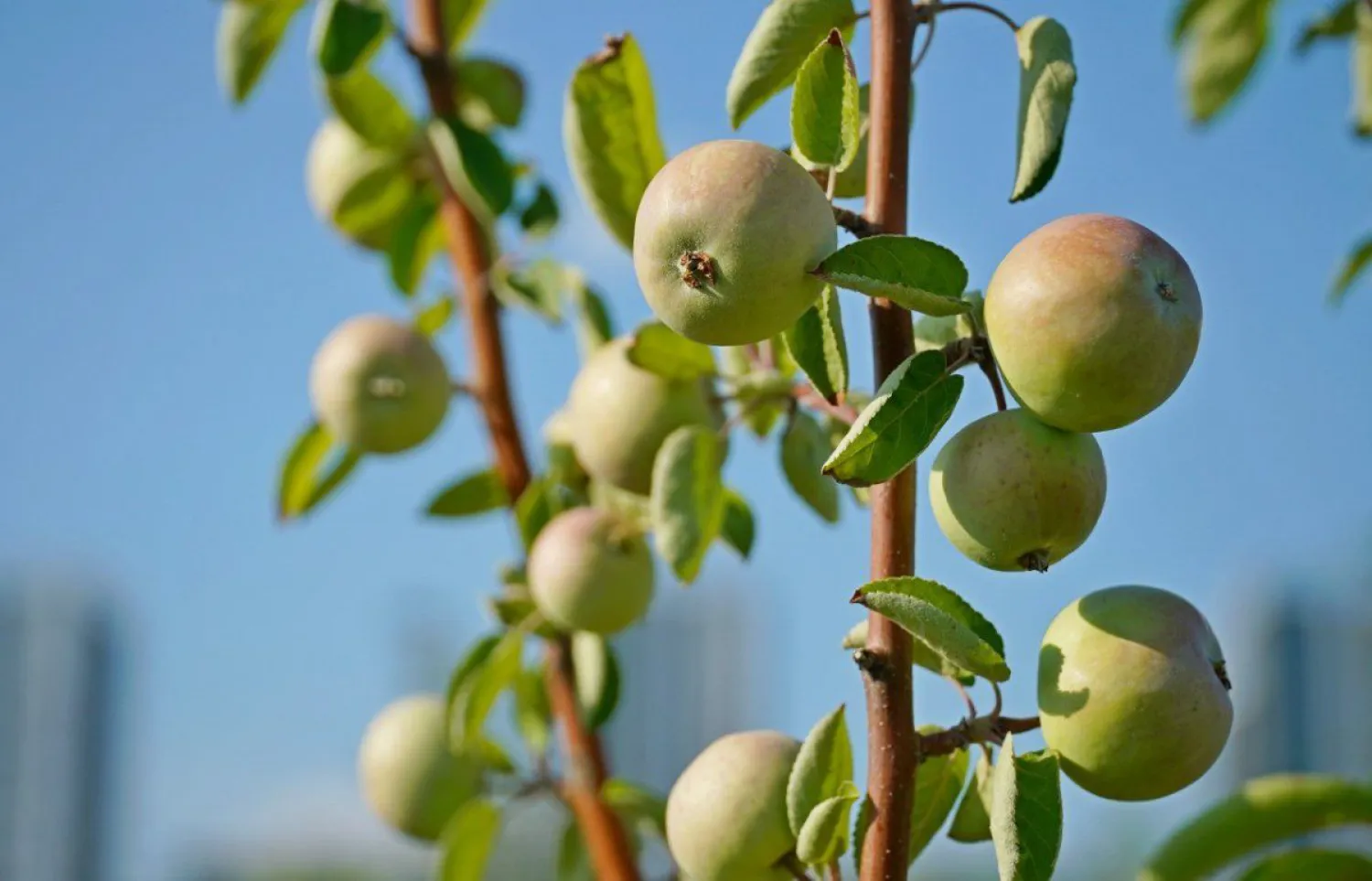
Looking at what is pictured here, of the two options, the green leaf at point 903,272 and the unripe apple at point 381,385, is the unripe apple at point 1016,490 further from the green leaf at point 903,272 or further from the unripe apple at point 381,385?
the unripe apple at point 381,385

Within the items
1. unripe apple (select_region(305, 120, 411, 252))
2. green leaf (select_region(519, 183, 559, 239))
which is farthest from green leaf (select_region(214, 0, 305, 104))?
green leaf (select_region(519, 183, 559, 239))

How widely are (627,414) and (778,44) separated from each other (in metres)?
0.39

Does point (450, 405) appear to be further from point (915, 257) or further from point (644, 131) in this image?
point (915, 257)

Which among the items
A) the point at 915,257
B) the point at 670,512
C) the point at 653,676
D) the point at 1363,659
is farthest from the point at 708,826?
the point at 653,676

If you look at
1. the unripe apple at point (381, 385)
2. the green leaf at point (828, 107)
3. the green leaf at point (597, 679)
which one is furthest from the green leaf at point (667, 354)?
the unripe apple at point (381, 385)

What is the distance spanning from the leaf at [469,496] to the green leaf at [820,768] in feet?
2.68

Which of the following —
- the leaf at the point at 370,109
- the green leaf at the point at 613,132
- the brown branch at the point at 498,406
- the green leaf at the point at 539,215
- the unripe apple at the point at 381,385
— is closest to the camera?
the green leaf at the point at 613,132

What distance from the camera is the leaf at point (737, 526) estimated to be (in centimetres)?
148

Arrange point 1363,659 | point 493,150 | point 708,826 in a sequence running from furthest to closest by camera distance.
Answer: point 1363,659 → point 493,150 → point 708,826

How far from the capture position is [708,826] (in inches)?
41.5

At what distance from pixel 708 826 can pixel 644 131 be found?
21.1 inches

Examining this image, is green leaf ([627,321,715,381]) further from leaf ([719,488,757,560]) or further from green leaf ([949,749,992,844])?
green leaf ([949,749,992,844])

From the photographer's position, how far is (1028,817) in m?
0.90

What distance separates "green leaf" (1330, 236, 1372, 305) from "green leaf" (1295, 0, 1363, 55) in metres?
0.35
